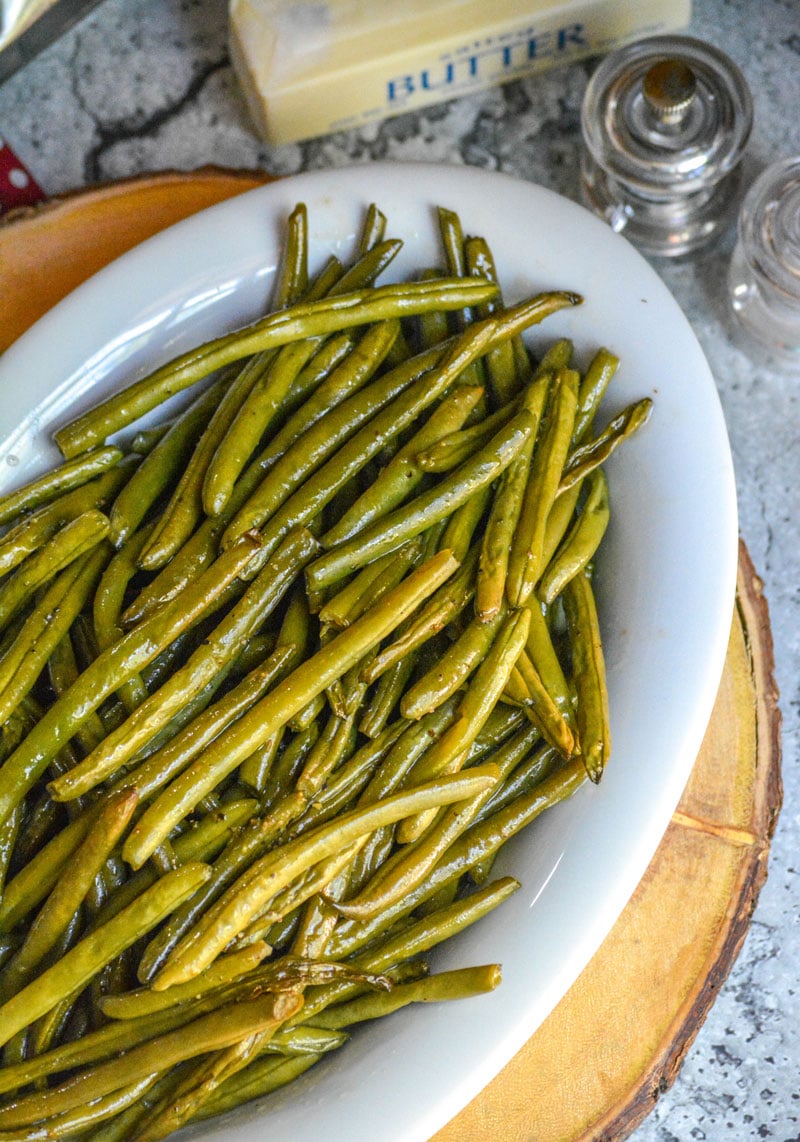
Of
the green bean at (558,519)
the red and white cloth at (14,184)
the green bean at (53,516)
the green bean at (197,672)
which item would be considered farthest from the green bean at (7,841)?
the red and white cloth at (14,184)

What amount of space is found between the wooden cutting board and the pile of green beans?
0.42 metres

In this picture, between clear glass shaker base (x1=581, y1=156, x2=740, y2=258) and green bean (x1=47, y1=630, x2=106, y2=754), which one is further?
clear glass shaker base (x1=581, y1=156, x2=740, y2=258)

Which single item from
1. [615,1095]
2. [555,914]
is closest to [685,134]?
[555,914]

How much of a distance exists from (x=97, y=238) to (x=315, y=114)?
50 centimetres

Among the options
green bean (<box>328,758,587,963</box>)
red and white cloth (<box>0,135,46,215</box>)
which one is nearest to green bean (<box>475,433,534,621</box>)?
green bean (<box>328,758,587,963</box>)

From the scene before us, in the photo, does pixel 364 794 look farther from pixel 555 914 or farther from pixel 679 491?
pixel 679 491

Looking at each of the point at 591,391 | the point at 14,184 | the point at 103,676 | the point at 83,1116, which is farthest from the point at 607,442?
the point at 14,184

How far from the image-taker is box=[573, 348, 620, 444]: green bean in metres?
1.64

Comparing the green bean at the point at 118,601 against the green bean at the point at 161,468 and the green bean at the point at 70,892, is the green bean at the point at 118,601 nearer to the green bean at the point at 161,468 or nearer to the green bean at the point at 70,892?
the green bean at the point at 161,468

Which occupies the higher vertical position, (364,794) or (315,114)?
(315,114)

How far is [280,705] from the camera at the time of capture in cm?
141

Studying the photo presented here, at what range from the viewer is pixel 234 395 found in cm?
161

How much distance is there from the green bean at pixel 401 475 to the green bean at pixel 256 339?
0.17 m

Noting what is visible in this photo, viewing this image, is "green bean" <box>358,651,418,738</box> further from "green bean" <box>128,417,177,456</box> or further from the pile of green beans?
"green bean" <box>128,417,177,456</box>
